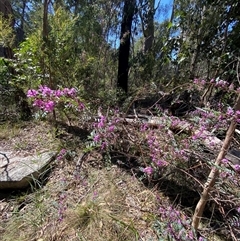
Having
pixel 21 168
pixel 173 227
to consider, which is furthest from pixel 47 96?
pixel 173 227

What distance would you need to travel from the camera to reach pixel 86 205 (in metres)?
1.44

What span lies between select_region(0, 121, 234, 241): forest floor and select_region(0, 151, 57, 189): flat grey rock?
0.21ft

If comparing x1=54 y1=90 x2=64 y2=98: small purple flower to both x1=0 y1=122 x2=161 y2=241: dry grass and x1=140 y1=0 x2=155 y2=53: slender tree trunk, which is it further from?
x1=140 y1=0 x2=155 y2=53: slender tree trunk

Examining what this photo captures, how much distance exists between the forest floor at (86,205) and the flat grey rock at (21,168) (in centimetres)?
6

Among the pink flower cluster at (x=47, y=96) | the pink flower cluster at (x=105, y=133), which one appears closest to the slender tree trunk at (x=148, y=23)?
the pink flower cluster at (x=105, y=133)

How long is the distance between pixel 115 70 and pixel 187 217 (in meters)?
4.87

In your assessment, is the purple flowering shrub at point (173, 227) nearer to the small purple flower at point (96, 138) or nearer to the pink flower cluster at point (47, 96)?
the small purple flower at point (96, 138)

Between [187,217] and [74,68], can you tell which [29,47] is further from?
[187,217]

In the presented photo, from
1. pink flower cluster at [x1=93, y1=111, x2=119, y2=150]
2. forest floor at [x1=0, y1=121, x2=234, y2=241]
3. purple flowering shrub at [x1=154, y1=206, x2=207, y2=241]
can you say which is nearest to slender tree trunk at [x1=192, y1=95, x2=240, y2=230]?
purple flowering shrub at [x1=154, y1=206, x2=207, y2=241]

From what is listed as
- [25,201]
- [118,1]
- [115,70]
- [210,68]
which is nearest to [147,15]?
[118,1]

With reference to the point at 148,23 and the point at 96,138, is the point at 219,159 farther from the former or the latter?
the point at 148,23

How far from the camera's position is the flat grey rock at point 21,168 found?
68.5 inches

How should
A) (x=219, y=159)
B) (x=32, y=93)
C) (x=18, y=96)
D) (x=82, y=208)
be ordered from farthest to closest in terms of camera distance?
(x=18, y=96) → (x=32, y=93) → (x=82, y=208) → (x=219, y=159)

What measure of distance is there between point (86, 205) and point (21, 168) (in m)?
0.74
